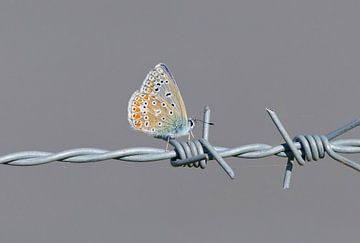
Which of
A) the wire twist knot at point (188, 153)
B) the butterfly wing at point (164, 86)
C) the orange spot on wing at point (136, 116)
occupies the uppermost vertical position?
the butterfly wing at point (164, 86)

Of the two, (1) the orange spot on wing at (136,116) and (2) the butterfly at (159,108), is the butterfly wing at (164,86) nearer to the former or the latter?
(2) the butterfly at (159,108)

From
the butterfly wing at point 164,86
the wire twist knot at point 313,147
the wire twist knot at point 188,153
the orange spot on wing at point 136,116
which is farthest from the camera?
the orange spot on wing at point 136,116

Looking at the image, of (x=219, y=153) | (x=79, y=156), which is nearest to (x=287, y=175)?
(x=219, y=153)

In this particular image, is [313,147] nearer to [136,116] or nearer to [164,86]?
[164,86]

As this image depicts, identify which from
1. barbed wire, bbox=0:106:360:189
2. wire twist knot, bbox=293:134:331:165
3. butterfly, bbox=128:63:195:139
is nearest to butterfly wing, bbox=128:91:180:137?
butterfly, bbox=128:63:195:139

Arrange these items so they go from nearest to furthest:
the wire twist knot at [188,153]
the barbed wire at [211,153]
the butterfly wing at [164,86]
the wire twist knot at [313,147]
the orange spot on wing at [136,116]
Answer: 1. the barbed wire at [211,153]
2. the wire twist knot at [188,153]
3. the wire twist knot at [313,147]
4. the butterfly wing at [164,86]
5. the orange spot on wing at [136,116]

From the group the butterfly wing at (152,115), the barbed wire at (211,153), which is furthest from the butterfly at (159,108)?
the barbed wire at (211,153)

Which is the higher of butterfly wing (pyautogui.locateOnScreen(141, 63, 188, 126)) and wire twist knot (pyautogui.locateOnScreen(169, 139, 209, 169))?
butterfly wing (pyautogui.locateOnScreen(141, 63, 188, 126))

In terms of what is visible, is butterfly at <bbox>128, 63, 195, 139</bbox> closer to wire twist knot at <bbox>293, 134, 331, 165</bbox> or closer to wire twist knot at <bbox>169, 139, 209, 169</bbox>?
wire twist knot at <bbox>169, 139, 209, 169</bbox>

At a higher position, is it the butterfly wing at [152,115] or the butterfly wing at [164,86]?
the butterfly wing at [164,86]
